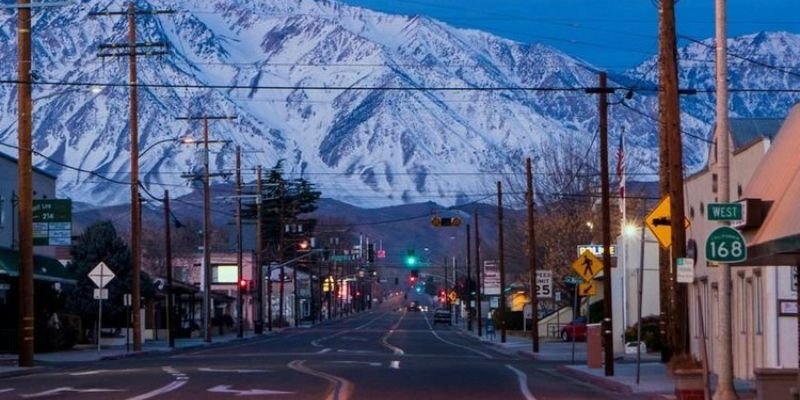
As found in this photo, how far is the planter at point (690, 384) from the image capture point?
27.3m

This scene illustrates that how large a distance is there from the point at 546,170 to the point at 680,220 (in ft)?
214

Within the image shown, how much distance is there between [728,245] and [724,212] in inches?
22.7

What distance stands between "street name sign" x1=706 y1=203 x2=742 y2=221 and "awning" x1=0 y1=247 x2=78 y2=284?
3259 centimetres

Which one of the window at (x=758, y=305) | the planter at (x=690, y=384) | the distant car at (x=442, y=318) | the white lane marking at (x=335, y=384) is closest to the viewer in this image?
the planter at (x=690, y=384)

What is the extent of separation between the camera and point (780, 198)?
2489cm

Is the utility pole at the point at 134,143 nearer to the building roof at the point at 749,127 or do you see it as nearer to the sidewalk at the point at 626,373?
the sidewalk at the point at 626,373

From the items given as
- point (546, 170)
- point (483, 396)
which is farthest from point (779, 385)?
point (546, 170)

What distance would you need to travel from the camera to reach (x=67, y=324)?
65.3 meters

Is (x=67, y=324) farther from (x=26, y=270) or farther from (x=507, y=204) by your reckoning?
(x=507, y=204)

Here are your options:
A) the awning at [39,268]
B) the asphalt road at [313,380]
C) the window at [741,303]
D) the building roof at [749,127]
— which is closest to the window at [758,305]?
the window at [741,303]

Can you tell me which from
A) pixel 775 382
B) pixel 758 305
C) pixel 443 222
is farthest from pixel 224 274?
pixel 775 382

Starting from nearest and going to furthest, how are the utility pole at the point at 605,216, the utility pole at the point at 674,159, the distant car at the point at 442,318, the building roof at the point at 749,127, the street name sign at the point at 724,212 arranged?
the street name sign at the point at 724,212 < the utility pole at the point at 674,159 < the utility pole at the point at 605,216 < the building roof at the point at 749,127 < the distant car at the point at 442,318

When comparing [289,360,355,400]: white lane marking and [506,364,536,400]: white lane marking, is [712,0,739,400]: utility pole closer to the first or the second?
[506,364,536,400]: white lane marking

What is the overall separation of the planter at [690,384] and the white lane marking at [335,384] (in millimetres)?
6041
